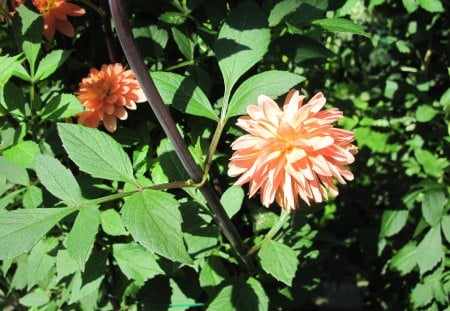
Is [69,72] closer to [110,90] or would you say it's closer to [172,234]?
[110,90]

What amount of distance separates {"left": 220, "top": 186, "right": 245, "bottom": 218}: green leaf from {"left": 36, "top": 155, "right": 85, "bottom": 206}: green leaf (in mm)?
332

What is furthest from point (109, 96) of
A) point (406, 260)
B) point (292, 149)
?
point (406, 260)

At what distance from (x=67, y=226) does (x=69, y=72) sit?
37cm

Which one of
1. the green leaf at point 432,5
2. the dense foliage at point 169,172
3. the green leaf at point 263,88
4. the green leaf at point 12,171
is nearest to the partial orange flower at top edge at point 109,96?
the dense foliage at point 169,172

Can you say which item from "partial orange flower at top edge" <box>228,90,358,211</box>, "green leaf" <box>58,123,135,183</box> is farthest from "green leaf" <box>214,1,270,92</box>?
"green leaf" <box>58,123,135,183</box>

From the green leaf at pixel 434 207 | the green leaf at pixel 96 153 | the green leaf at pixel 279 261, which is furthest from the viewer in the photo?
the green leaf at pixel 434 207

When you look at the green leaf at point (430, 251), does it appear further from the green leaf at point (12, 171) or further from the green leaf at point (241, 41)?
the green leaf at point (12, 171)

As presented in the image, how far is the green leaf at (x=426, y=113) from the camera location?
166 cm

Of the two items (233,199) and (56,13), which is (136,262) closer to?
(233,199)

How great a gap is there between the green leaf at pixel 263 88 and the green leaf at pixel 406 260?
3.49 ft

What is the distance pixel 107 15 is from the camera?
3.58ft

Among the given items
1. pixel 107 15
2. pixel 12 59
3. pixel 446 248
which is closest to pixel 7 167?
pixel 12 59

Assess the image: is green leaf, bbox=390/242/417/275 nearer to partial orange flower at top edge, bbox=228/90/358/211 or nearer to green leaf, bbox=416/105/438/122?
green leaf, bbox=416/105/438/122

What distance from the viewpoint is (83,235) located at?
0.76 meters
